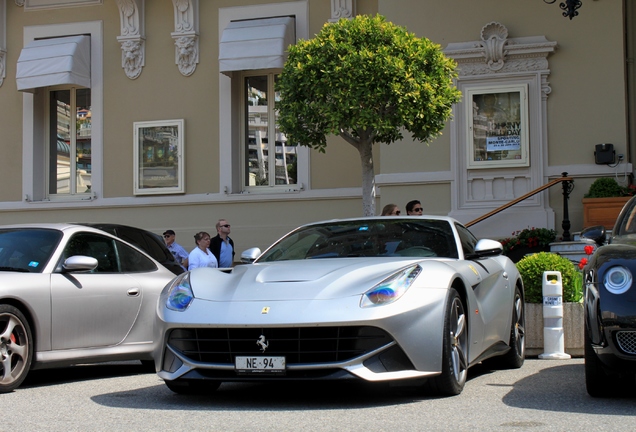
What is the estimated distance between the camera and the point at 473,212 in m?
16.7

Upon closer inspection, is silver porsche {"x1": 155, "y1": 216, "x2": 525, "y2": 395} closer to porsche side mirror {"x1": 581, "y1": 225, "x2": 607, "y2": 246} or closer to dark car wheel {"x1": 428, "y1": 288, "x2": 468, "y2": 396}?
dark car wheel {"x1": 428, "y1": 288, "x2": 468, "y2": 396}

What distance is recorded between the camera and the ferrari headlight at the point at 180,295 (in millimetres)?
6410

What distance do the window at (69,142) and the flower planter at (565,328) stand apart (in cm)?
1255

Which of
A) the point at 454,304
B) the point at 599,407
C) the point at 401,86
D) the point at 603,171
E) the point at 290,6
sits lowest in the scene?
the point at 599,407

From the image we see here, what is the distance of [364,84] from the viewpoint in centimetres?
1271

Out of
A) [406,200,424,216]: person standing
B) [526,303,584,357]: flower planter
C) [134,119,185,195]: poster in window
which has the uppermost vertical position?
[134,119,185,195]: poster in window

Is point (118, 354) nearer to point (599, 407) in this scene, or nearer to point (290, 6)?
point (599, 407)

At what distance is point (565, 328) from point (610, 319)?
409cm

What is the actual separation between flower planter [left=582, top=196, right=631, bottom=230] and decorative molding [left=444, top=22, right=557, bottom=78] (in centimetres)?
260

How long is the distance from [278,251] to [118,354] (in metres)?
1.82

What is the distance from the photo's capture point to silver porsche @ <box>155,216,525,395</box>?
5930 mm

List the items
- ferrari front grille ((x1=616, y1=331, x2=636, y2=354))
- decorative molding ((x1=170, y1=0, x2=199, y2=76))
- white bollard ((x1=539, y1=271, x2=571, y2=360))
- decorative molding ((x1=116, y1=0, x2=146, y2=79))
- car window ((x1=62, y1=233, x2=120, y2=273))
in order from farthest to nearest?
1. decorative molding ((x1=116, y1=0, x2=146, y2=79))
2. decorative molding ((x1=170, y1=0, x2=199, y2=76))
3. white bollard ((x1=539, y1=271, x2=571, y2=360))
4. car window ((x1=62, y1=233, x2=120, y2=273))
5. ferrari front grille ((x1=616, y1=331, x2=636, y2=354))

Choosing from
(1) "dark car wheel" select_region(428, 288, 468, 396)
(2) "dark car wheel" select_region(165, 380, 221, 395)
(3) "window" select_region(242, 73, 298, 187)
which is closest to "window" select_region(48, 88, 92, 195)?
(3) "window" select_region(242, 73, 298, 187)

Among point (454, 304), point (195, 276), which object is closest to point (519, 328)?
point (454, 304)
